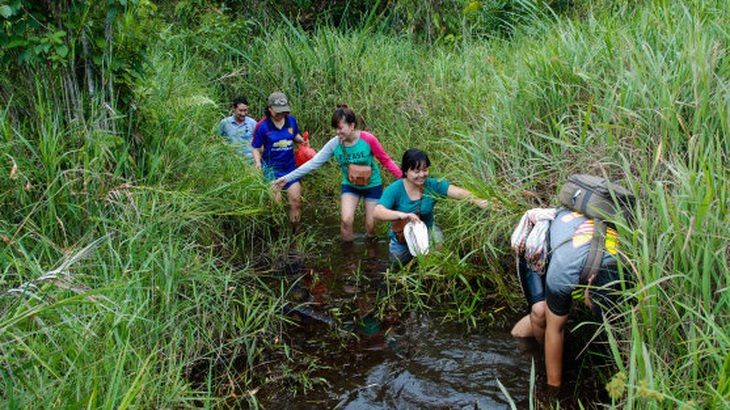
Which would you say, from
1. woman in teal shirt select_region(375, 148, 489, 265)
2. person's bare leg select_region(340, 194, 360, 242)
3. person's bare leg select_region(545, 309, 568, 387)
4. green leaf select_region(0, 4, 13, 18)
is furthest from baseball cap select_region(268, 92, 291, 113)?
person's bare leg select_region(545, 309, 568, 387)

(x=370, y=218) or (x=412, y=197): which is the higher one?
(x=412, y=197)

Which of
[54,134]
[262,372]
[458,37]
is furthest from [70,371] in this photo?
[458,37]

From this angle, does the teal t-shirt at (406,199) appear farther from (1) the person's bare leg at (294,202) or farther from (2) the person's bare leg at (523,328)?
(1) the person's bare leg at (294,202)

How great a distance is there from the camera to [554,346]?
3.61 metres

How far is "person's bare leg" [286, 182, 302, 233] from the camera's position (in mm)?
6977

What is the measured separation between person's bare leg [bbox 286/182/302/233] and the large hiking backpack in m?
3.94

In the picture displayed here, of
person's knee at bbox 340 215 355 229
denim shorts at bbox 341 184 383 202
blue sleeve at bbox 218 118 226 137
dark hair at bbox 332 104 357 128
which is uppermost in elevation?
dark hair at bbox 332 104 357 128

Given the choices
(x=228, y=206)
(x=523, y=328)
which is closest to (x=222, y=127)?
(x=228, y=206)

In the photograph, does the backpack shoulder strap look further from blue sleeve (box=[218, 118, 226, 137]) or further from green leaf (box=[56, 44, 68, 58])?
blue sleeve (box=[218, 118, 226, 137])

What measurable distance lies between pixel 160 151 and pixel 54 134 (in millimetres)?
1130

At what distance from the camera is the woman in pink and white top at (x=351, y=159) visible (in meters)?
6.13

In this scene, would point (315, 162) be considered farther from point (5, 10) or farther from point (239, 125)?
point (5, 10)

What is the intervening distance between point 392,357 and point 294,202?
310 cm

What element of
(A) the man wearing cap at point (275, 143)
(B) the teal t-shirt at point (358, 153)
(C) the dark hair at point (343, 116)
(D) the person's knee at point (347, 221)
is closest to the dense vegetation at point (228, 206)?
(D) the person's knee at point (347, 221)
